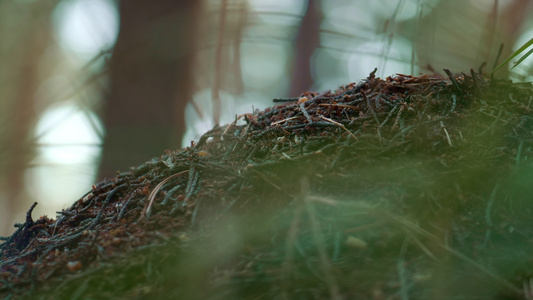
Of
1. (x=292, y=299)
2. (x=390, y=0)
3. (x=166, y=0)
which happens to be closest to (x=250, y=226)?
(x=292, y=299)

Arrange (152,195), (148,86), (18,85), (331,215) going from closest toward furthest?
(331,215) < (152,195) < (148,86) < (18,85)

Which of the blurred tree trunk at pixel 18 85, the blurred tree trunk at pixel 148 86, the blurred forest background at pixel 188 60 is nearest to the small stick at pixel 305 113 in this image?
the blurred forest background at pixel 188 60

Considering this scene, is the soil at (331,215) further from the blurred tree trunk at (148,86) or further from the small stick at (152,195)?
the blurred tree trunk at (148,86)

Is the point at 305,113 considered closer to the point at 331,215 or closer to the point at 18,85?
the point at 331,215

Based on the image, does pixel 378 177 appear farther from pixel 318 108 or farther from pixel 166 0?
pixel 166 0

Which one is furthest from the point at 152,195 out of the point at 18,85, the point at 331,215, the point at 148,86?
the point at 18,85
